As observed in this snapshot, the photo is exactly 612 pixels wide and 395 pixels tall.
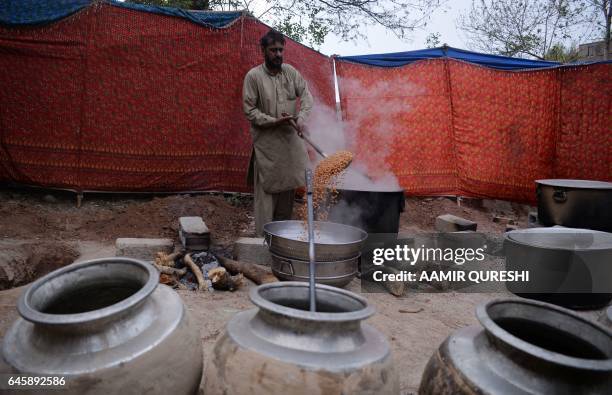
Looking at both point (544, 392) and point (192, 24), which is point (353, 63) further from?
point (544, 392)

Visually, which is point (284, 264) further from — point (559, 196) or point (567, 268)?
point (559, 196)

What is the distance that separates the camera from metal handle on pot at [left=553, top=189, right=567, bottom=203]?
520cm

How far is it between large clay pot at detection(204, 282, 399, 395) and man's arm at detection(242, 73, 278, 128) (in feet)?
10.4

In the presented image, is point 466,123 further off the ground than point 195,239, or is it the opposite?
point 466,123

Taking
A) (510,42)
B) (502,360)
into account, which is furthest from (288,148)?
(510,42)

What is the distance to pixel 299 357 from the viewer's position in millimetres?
1616

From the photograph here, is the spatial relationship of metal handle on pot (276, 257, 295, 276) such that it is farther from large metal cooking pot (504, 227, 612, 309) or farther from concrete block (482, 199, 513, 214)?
concrete block (482, 199, 513, 214)

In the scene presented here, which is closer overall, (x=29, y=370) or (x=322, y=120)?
(x=29, y=370)

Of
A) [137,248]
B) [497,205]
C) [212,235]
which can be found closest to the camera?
[137,248]

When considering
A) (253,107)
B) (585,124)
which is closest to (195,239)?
(253,107)

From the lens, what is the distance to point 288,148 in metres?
5.00

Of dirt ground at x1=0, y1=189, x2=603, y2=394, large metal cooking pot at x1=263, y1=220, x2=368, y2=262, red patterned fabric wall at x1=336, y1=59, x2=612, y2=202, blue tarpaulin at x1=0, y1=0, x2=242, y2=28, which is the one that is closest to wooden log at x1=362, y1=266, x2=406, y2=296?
dirt ground at x1=0, y1=189, x2=603, y2=394

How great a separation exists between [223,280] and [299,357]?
2503mm

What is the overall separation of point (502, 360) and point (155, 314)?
1.35 metres
